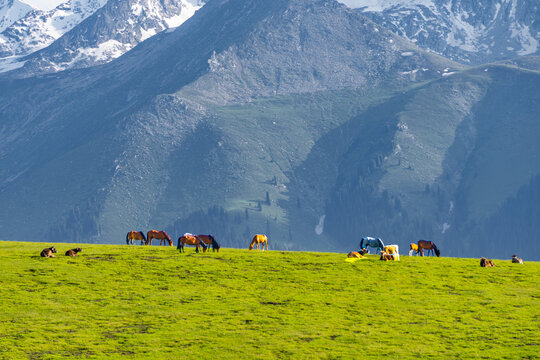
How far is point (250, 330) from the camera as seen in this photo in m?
52.7

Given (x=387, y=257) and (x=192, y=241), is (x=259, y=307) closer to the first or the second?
(x=387, y=257)

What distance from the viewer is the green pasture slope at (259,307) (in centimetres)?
4903

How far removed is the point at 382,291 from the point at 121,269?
22.5 metres

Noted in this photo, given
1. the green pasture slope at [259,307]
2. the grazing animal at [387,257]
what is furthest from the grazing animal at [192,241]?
the grazing animal at [387,257]

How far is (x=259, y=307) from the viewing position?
192 ft

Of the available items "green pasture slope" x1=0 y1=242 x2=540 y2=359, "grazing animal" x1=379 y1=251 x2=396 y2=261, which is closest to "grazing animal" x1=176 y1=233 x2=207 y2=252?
"green pasture slope" x1=0 y1=242 x2=540 y2=359

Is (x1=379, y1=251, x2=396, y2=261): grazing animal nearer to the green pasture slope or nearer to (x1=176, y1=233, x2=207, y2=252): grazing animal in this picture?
the green pasture slope

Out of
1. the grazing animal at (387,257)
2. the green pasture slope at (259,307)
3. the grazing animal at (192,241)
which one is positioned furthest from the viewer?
the grazing animal at (192,241)

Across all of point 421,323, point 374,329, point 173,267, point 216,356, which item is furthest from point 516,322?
point 173,267

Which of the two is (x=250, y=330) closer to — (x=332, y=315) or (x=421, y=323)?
(x=332, y=315)

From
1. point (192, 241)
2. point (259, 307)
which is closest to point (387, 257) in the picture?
point (192, 241)

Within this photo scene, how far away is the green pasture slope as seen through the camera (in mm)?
49031

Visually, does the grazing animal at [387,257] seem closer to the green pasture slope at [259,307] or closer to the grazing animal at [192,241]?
the green pasture slope at [259,307]

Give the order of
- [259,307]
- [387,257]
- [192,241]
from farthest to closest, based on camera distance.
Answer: [192,241]
[387,257]
[259,307]
